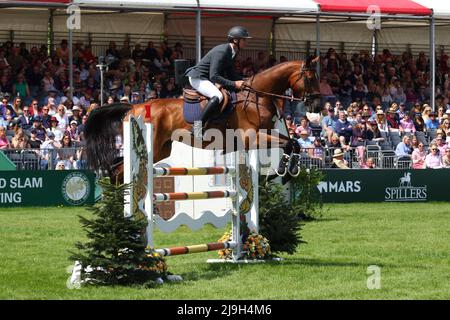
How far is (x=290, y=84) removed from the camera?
46.1 ft

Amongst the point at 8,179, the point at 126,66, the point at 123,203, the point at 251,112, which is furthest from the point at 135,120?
the point at 126,66

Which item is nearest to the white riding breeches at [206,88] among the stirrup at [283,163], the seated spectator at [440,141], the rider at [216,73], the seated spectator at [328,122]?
the rider at [216,73]

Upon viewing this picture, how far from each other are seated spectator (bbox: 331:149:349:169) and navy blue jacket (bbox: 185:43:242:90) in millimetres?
9415

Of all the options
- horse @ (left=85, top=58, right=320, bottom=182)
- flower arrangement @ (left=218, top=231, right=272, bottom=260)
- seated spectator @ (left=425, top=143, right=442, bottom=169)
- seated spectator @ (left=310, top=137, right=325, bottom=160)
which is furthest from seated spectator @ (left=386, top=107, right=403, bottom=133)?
flower arrangement @ (left=218, top=231, right=272, bottom=260)

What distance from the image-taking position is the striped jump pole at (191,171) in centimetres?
1052

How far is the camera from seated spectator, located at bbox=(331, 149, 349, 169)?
74.8 feet

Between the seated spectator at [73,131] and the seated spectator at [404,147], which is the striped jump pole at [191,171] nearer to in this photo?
the seated spectator at [73,131]

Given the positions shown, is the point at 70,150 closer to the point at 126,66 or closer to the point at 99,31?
the point at 126,66

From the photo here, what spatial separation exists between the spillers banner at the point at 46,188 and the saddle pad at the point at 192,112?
659 centimetres

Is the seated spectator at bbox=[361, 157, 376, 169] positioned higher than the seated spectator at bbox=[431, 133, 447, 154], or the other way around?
the seated spectator at bbox=[431, 133, 447, 154]

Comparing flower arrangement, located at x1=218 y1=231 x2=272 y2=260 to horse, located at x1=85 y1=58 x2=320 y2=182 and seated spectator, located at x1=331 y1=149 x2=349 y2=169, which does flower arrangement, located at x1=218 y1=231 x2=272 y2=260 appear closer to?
horse, located at x1=85 y1=58 x2=320 y2=182
